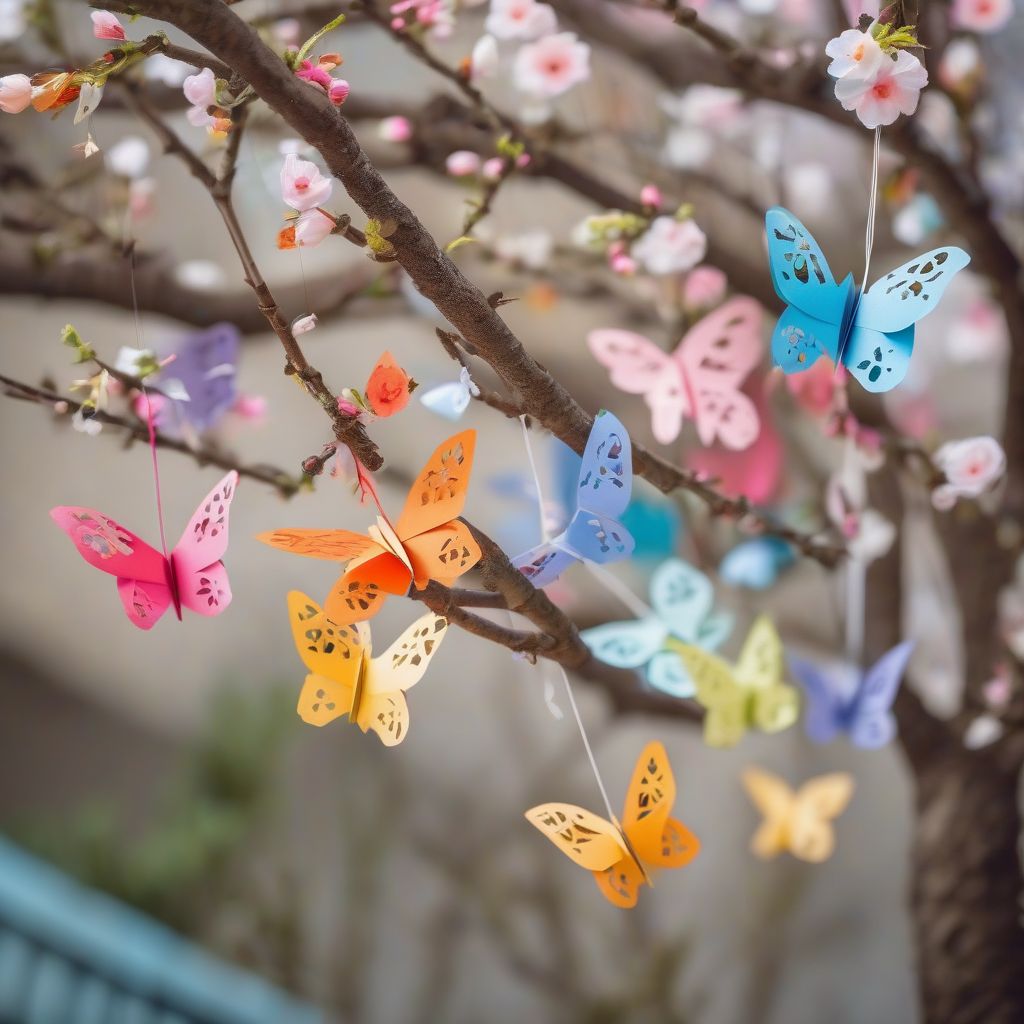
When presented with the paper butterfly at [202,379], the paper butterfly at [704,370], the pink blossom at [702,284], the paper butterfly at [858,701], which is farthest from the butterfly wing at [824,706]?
the paper butterfly at [202,379]

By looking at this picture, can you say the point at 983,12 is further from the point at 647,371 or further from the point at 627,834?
the point at 627,834

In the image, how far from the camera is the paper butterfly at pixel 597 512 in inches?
23.5

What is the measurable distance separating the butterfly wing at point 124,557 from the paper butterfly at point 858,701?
579 millimetres

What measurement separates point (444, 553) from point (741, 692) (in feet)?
1.27

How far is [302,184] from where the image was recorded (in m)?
0.52

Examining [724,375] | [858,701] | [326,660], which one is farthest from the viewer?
[858,701]

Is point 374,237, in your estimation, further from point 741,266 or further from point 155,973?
point 155,973

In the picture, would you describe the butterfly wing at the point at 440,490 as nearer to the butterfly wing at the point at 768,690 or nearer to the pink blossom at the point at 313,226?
the pink blossom at the point at 313,226

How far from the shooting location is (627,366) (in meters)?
0.79

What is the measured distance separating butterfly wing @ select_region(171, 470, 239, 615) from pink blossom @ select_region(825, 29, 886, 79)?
1.35ft

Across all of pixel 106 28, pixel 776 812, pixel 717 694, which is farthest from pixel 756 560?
pixel 106 28

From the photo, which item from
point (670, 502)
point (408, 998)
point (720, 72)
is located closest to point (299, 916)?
point (408, 998)

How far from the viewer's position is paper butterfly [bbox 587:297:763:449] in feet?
2.57

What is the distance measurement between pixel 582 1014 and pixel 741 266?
4.14 ft
